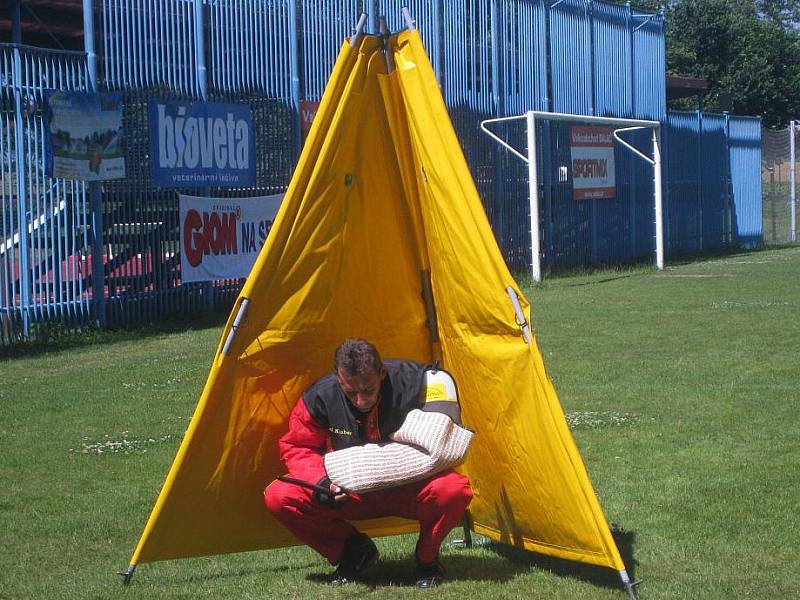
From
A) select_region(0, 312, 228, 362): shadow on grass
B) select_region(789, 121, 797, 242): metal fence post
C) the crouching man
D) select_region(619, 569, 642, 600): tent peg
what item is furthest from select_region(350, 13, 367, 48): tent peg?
select_region(789, 121, 797, 242): metal fence post

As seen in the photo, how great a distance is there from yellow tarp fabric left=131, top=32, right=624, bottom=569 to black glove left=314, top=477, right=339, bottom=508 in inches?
27.1

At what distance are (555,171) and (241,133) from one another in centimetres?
908

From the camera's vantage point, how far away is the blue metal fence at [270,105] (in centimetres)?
1598

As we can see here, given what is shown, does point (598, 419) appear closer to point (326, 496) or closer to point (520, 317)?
point (520, 317)

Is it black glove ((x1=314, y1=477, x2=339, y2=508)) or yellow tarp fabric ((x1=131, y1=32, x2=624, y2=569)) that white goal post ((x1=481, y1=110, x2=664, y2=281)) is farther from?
black glove ((x1=314, y1=477, x2=339, y2=508))

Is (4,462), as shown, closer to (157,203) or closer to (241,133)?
(157,203)

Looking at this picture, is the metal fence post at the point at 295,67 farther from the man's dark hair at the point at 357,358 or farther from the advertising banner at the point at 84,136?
the man's dark hair at the point at 357,358

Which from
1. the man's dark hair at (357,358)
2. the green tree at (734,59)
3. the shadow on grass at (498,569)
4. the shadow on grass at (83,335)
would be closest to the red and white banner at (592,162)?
the shadow on grass at (83,335)

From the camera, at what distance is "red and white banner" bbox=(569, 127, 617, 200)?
26.5 metres

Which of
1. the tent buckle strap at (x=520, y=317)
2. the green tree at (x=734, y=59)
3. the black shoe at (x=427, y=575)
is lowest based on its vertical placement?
the black shoe at (x=427, y=575)

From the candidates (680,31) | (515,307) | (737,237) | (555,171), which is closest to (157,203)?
(555,171)

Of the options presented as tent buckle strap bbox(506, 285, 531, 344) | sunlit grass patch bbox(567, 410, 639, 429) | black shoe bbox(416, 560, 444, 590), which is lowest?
black shoe bbox(416, 560, 444, 590)

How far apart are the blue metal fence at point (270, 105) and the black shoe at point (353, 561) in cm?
1071

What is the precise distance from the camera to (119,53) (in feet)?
56.0
